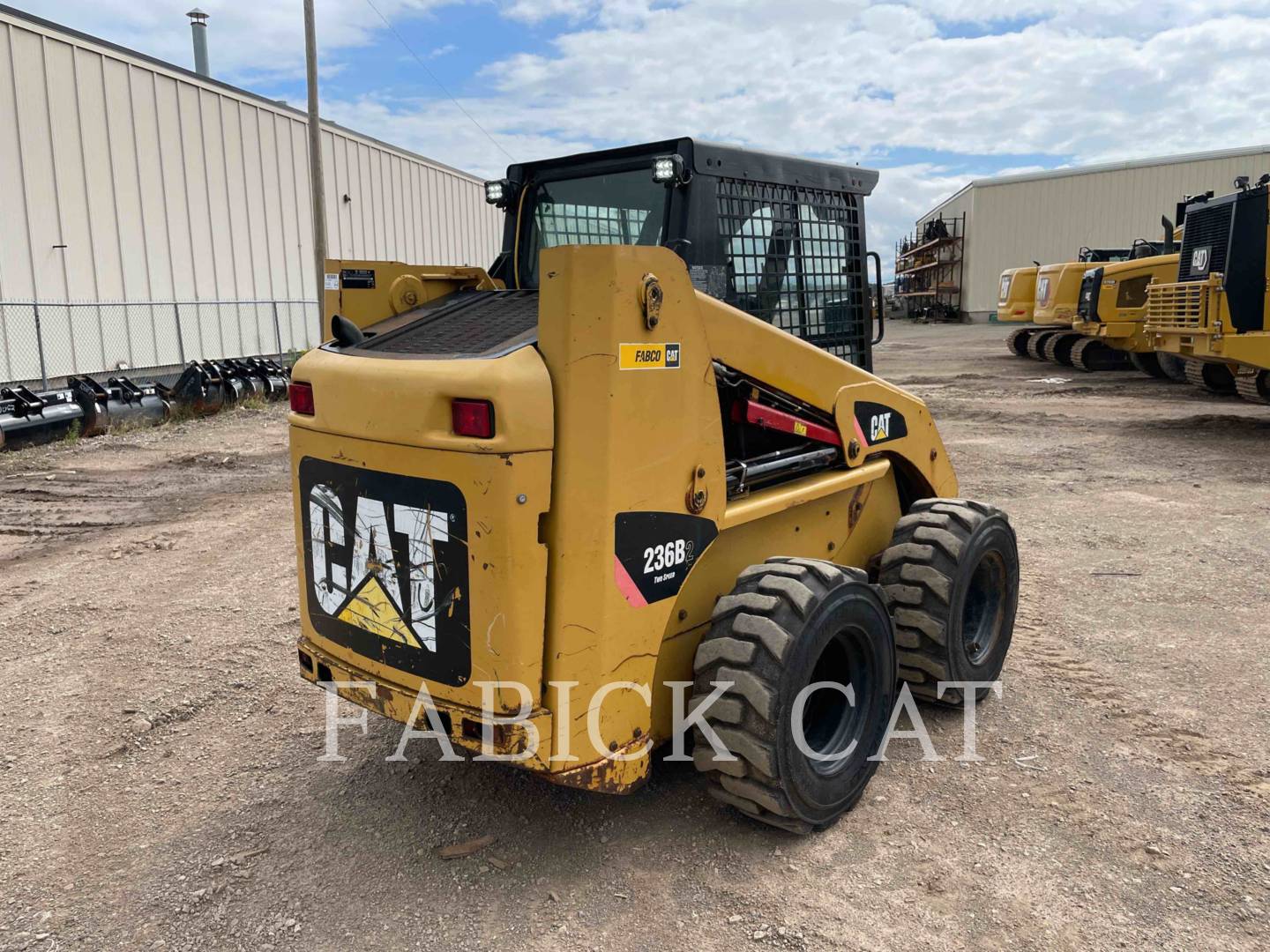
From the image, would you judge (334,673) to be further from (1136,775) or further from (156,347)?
(156,347)

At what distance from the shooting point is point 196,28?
73.6 feet

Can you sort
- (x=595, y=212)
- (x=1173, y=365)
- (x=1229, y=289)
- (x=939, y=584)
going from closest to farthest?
(x=939, y=584) < (x=595, y=212) < (x=1229, y=289) < (x=1173, y=365)

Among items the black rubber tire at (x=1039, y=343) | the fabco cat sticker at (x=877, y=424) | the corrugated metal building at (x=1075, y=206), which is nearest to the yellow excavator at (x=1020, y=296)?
the black rubber tire at (x=1039, y=343)

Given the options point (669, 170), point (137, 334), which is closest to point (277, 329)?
point (137, 334)

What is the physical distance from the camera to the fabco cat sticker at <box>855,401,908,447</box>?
12.9 feet

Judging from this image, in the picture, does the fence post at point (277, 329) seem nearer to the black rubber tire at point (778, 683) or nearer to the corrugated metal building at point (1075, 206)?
the black rubber tire at point (778, 683)

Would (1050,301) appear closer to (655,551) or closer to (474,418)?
(655,551)

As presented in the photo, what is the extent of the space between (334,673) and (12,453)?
30.5 feet

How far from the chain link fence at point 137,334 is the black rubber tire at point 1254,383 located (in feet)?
52.1

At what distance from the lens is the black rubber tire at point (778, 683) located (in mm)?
2936

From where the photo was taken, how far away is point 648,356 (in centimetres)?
278

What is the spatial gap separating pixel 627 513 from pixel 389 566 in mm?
746

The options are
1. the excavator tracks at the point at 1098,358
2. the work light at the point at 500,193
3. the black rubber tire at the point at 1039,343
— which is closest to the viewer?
the work light at the point at 500,193

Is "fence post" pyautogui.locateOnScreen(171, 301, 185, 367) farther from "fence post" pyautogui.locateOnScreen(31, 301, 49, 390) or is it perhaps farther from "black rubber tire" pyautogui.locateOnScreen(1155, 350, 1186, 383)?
"black rubber tire" pyautogui.locateOnScreen(1155, 350, 1186, 383)
